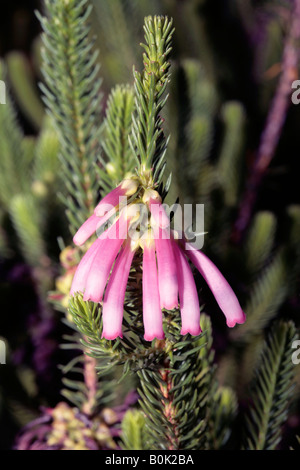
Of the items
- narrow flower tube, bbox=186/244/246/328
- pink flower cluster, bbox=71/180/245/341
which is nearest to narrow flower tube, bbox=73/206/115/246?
pink flower cluster, bbox=71/180/245/341

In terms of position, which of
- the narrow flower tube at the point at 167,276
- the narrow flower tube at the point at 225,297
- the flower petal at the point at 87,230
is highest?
the flower petal at the point at 87,230

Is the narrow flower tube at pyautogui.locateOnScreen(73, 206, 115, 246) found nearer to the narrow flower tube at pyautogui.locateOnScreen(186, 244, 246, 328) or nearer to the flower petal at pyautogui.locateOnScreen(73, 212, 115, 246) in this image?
→ the flower petal at pyautogui.locateOnScreen(73, 212, 115, 246)

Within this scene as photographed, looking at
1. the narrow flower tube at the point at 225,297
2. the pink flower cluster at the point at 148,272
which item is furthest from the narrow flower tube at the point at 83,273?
the narrow flower tube at the point at 225,297

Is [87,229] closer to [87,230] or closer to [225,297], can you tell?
[87,230]

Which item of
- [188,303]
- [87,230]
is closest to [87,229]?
[87,230]

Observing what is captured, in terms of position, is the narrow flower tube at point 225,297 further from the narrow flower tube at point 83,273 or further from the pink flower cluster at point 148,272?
the narrow flower tube at point 83,273

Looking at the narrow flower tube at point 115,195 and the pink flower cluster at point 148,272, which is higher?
the narrow flower tube at point 115,195

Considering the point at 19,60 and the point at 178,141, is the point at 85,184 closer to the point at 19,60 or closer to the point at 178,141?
the point at 178,141
